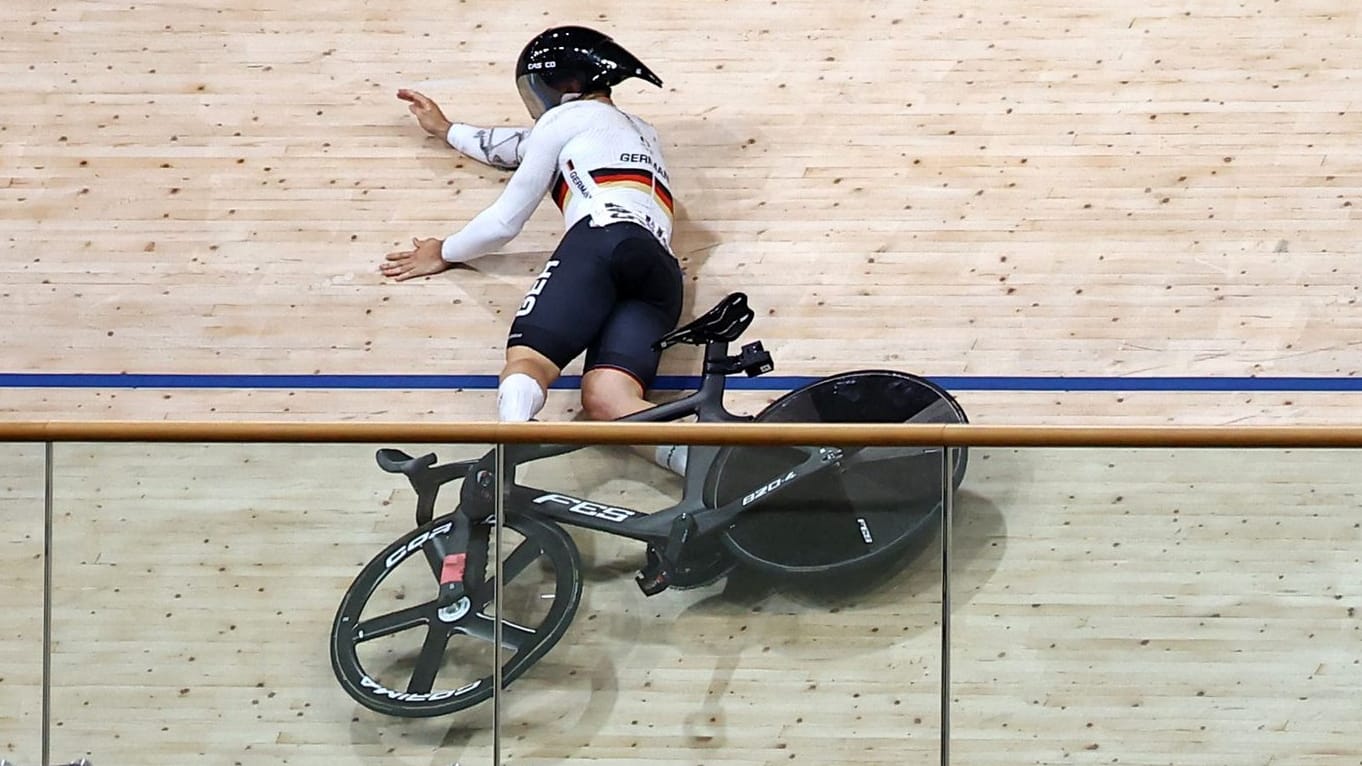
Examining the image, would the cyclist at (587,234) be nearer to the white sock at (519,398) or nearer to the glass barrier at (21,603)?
the white sock at (519,398)

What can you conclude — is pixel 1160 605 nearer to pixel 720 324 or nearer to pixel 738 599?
pixel 738 599

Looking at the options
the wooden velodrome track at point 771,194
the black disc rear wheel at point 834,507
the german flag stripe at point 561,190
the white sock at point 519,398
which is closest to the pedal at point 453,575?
the black disc rear wheel at point 834,507

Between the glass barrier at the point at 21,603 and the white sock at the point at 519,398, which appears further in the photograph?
the white sock at the point at 519,398

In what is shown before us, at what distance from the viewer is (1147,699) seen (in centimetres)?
255

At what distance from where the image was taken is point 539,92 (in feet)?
13.7

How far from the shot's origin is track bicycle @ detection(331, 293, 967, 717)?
2.57m

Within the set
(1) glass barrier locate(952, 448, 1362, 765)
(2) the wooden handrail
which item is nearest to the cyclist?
(2) the wooden handrail

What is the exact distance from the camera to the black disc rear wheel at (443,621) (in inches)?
104

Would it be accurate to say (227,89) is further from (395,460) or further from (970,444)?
(970,444)

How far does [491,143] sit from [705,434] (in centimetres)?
202

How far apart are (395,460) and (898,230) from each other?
6.80 ft

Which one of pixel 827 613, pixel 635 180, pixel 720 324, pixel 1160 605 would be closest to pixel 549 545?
pixel 827 613

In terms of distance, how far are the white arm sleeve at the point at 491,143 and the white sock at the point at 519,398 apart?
0.78 meters

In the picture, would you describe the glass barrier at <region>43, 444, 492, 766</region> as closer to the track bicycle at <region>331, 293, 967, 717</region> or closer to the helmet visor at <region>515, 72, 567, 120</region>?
the track bicycle at <region>331, 293, 967, 717</region>
